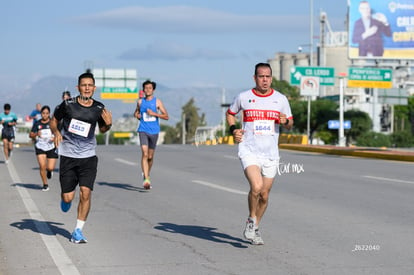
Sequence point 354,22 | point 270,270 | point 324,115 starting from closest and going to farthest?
1. point 270,270
2. point 354,22
3. point 324,115

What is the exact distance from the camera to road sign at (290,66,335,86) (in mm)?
59656

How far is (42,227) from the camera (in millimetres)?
10258

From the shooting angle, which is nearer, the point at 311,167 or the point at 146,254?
the point at 146,254

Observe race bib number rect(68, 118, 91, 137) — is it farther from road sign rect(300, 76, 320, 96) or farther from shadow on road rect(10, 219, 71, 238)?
road sign rect(300, 76, 320, 96)

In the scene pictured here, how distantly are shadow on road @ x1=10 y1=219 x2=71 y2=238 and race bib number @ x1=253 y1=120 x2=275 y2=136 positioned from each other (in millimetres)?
2517

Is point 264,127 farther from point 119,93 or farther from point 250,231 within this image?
point 119,93

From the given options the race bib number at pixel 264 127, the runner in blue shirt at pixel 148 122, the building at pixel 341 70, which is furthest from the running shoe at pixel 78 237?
the building at pixel 341 70

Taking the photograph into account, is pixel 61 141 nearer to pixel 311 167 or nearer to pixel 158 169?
pixel 158 169

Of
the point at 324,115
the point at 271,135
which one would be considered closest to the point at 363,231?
the point at 271,135

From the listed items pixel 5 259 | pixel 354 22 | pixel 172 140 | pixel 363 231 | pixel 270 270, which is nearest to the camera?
pixel 270 270

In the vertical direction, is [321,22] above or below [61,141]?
above

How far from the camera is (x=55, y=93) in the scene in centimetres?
1577

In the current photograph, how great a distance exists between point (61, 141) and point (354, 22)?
49.4 m

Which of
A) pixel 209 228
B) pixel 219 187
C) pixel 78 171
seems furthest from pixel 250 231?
pixel 219 187
